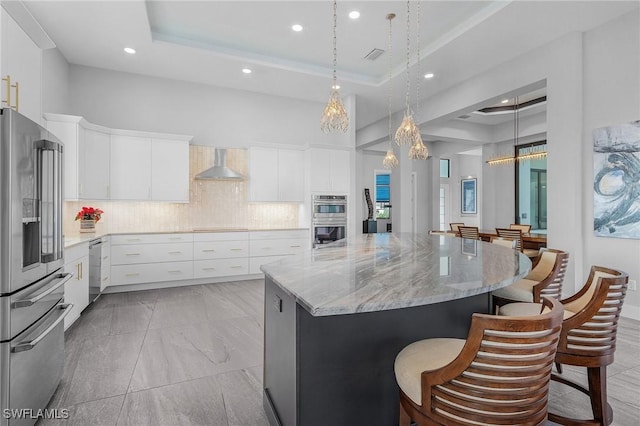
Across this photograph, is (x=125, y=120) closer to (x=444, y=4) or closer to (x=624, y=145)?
(x=444, y=4)

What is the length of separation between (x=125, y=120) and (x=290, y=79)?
9.00 feet

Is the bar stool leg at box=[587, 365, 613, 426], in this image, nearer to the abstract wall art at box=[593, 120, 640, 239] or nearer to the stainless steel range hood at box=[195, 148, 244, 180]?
A: the abstract wall art at box=[593, 120, 640, 239]

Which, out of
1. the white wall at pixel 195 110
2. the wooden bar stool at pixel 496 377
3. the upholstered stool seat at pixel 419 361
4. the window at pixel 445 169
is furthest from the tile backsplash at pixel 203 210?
the window at pixel 445 169

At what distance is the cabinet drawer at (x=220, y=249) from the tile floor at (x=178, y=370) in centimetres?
125

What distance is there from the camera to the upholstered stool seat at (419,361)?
4.03 ft

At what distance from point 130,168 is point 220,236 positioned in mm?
1688

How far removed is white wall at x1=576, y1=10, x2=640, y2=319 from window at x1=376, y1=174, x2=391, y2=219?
7695 millimetres

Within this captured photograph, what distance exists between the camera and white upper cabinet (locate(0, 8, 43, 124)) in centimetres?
201

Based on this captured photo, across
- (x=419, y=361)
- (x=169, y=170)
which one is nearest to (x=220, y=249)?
(x=169, y=170)

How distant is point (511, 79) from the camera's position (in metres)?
4.75

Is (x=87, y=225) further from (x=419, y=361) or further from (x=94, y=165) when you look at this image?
(x=419, y=361)

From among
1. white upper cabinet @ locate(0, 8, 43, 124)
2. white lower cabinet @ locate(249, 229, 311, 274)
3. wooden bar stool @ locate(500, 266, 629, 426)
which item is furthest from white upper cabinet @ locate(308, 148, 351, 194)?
wooden bar stool @ locate(500, 266, 629, 426)

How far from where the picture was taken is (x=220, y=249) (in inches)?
213

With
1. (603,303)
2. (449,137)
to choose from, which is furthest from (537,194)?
(603,303)
